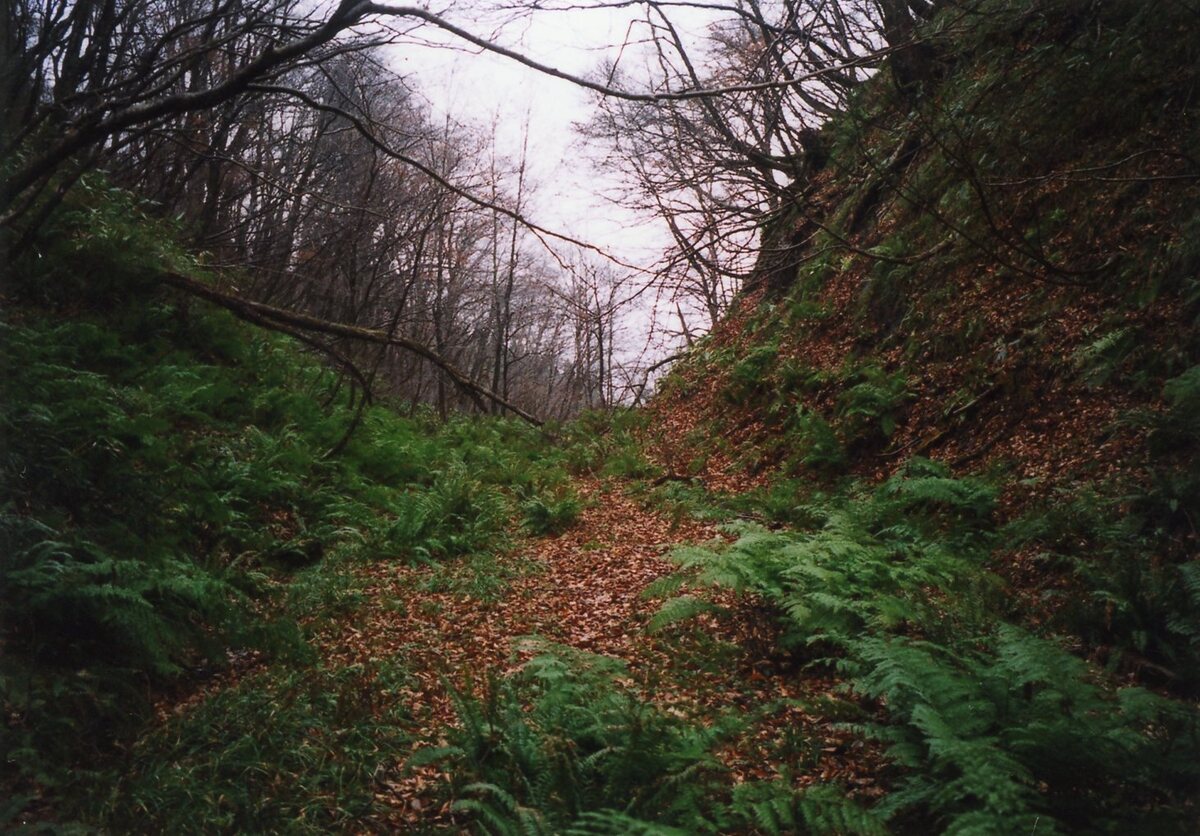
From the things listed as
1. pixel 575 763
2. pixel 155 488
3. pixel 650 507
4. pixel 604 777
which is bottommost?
pixel 604 777

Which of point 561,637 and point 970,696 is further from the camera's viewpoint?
point 561,637

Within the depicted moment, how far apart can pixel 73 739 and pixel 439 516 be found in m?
4.56

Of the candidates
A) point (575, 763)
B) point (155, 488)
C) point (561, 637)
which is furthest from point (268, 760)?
point (155, 488)

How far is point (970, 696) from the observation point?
2.86 m

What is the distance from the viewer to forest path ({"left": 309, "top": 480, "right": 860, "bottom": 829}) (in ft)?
11.3

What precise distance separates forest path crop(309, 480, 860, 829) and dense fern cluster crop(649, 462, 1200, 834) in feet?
1.04

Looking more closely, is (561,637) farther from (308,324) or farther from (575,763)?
(308,324)

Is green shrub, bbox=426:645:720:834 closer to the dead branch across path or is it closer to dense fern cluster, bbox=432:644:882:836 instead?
dense fern cluster, bbox=432:644:882:836

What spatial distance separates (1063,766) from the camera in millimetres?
2480

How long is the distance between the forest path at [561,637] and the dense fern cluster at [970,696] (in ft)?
1.04

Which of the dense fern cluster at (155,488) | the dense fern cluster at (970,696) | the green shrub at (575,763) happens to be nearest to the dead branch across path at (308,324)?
the dense fern cluster at (155,488)

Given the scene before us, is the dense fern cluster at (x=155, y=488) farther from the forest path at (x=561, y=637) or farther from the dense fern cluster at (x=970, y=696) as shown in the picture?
the dense fern cluster at (x=970, y=696)

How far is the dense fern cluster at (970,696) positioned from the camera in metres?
2.34

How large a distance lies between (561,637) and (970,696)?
293cm
